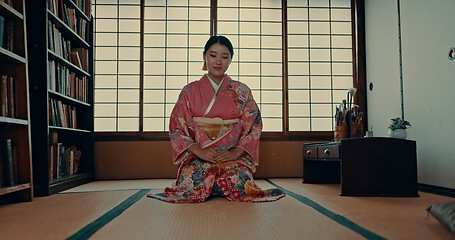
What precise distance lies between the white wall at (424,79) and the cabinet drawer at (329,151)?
36.9 inches

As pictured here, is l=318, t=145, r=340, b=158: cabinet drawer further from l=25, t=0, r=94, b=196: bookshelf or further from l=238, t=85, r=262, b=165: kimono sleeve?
l=25, t=0, r=94, b=196: bookshelf

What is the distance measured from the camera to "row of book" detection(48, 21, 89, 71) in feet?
12.7

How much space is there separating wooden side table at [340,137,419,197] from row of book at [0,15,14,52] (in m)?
2.65

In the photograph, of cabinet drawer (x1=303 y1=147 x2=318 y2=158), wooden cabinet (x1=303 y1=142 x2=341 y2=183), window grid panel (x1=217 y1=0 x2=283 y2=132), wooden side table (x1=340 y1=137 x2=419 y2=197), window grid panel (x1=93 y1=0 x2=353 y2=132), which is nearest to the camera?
wooden side table (x1=340 y1=137 x2=419 y2=197)

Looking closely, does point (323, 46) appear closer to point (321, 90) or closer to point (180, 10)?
point (321, 90)

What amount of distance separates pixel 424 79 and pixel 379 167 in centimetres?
118

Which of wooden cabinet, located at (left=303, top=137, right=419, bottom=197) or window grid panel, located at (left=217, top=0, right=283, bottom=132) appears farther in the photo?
window grid panel, located at (left=217, top=0, right=283, bottom=132)

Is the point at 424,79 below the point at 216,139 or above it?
above

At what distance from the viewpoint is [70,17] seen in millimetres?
4469

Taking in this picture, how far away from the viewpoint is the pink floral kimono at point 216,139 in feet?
10.2

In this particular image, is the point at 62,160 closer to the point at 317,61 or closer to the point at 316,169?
the point at 316,169

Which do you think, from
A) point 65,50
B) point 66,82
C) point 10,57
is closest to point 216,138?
point 10,57

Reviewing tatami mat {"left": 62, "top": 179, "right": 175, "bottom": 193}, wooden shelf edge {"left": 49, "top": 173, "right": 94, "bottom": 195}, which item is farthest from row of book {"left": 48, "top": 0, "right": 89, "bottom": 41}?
tatami mat {"left": 62, "top": 179, "right": 175, "bottom": 193}

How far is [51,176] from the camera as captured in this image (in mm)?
3900
